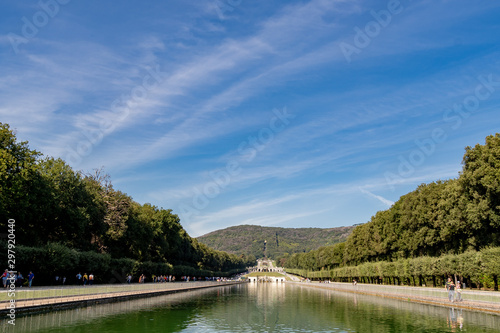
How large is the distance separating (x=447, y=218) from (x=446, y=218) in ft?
1.47

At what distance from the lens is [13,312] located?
2480 centimetres

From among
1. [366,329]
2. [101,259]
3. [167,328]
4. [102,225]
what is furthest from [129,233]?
[366,329]

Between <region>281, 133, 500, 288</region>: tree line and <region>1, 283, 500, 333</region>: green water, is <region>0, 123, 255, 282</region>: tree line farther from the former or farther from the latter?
<region>281, 133, 500, 288</region>: tree line

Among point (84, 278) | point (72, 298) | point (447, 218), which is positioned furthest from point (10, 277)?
point (447, 218)

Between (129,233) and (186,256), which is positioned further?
(186,256)

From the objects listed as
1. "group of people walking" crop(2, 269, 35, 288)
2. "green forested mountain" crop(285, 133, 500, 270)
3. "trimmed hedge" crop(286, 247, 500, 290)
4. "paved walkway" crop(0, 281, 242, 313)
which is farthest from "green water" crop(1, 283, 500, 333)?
"green forested mountain" crop(285, 133, 500, 270)

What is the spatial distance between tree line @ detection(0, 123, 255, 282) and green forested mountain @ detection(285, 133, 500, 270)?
158 ft

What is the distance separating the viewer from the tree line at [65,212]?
149 ft

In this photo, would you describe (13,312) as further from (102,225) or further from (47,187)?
(102,225)

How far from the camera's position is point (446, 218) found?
Result: 180 ft

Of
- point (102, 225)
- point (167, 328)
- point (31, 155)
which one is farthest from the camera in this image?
point (102, 225)

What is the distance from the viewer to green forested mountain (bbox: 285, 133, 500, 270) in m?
44.7

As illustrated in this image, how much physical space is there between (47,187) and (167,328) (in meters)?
34.2

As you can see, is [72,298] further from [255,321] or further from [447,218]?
[447,218]
